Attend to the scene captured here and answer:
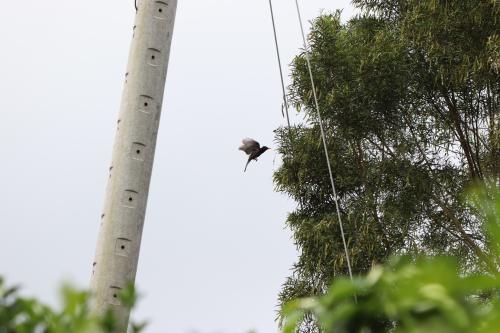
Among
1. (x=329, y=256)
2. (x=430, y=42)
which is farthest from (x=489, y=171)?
(x=329, y=256)

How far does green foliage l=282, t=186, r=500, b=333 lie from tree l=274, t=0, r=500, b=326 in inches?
424

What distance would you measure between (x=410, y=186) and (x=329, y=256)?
1.72 meters

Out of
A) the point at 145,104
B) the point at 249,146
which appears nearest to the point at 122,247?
the point at 145,104

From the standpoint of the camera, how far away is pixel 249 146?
4660 mm

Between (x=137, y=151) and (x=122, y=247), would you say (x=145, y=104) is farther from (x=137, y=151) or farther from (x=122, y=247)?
A: (x=122, y=247)

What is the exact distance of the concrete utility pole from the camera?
2547mm

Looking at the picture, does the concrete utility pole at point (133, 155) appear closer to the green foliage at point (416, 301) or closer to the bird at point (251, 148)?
the bird at point (251, 148)

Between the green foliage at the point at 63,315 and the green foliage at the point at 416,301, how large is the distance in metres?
0.10

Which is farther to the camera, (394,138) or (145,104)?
(394,138)

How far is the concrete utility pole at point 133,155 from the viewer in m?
2.55

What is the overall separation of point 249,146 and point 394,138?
8.19 m

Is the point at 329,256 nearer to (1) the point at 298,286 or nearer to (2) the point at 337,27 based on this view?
(1) the point at 298,286

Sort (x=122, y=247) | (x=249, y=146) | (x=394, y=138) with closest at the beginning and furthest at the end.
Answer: (x=122, y=247) < (x=249, y=146) < (x=394, y=138)

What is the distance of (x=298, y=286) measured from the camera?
11.6m
